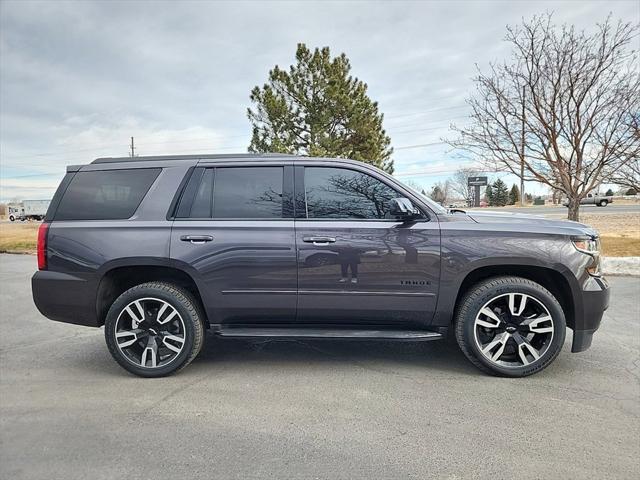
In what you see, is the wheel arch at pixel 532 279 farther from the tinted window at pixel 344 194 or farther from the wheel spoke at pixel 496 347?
the tinted window at pixel 344 194

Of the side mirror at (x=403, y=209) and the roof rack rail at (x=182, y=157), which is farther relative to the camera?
the roof rack rail at (x=182, y=157)

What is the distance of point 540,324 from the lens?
3.34 metres

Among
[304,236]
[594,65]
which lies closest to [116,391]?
[304,236]

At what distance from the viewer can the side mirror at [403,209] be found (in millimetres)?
3275

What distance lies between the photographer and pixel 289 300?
3.46m

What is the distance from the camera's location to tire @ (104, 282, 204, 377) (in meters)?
3.46

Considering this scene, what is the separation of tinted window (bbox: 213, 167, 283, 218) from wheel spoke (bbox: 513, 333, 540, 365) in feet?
7.46

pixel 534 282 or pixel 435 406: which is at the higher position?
pixel 534 282

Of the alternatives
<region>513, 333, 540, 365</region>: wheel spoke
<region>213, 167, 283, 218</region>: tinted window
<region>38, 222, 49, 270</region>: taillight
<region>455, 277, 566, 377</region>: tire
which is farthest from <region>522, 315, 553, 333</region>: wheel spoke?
<region>38, 222, 49, 270</region>: taillight

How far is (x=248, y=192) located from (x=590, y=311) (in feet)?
10.1

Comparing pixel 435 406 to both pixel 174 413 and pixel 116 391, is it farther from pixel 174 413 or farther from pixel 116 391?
pixel 116 391

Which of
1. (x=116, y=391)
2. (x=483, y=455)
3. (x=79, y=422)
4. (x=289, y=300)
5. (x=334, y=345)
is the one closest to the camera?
(x=483, y=455)

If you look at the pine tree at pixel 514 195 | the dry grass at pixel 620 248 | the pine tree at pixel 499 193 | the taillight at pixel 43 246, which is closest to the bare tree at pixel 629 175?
the dry grass at pixel 620 248

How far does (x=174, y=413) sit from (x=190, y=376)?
64 cm
